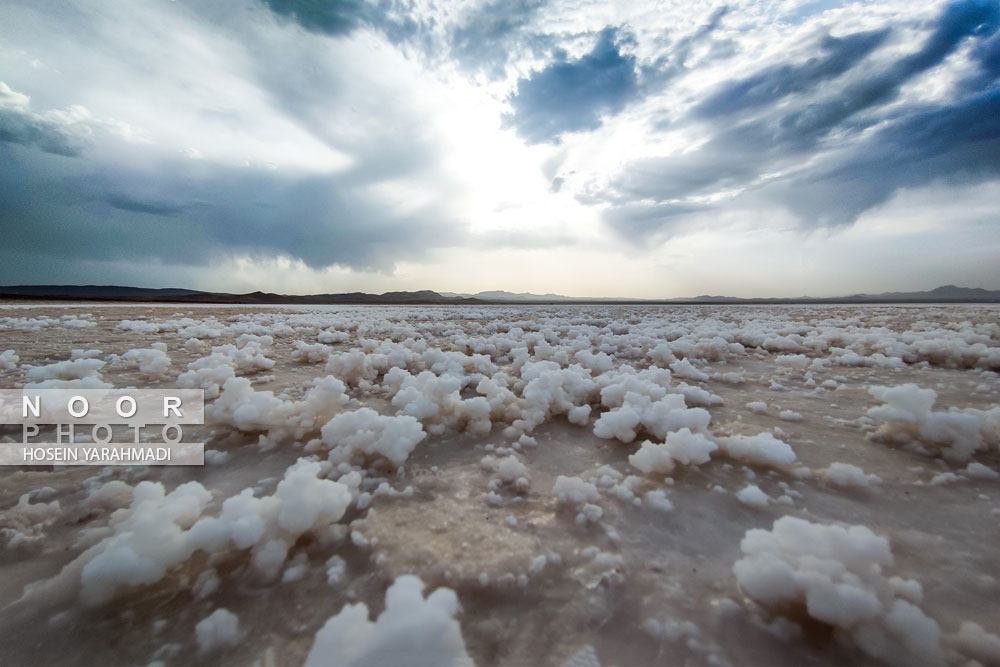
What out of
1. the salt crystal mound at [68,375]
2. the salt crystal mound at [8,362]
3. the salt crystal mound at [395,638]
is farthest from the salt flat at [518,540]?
the salt crystal mound at [8,362]

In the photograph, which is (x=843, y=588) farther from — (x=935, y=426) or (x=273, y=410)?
(x=273, y=410)

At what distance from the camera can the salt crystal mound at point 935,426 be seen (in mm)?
2145

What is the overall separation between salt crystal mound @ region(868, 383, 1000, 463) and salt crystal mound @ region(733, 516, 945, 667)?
159 centimetres

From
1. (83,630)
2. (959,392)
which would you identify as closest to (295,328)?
(83,630)

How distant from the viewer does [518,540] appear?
5.04 feet

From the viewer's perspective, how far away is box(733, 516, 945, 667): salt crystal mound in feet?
3.30

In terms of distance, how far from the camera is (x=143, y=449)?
2451mm

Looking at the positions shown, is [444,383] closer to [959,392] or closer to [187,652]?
[187,652]

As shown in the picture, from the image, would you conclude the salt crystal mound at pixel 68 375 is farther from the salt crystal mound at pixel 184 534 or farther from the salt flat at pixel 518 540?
the salt crystal mound at pixel 184 534

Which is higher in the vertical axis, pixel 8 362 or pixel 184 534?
pixel 8 362

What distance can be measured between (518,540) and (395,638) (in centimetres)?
66

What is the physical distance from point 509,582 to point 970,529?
6.12ft

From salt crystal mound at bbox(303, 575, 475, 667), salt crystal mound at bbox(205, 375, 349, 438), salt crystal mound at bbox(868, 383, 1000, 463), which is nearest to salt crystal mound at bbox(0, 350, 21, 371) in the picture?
salt crystal mound at bbox(205, 375, 349, 438)

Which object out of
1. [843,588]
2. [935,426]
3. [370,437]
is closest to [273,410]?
[370,437]
